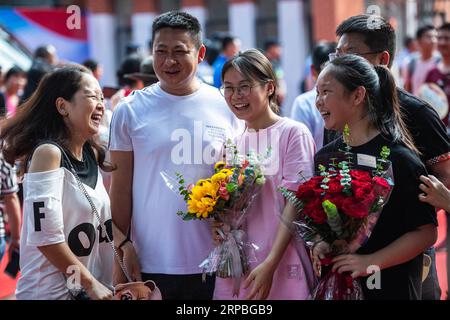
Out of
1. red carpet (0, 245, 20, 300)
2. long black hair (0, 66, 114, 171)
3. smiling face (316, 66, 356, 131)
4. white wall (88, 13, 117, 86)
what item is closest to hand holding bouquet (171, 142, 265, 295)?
smiling face (316, 66, 356, 131)

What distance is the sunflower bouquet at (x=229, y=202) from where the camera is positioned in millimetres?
3062

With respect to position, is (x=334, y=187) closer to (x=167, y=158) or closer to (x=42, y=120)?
(x=167, y=158)

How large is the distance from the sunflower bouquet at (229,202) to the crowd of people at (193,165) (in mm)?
60

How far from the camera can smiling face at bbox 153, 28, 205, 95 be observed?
3434 mm

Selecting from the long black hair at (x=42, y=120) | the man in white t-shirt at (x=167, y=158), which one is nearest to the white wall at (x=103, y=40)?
the man in white t-shirt at (x=167, y=158)

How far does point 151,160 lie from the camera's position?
3404 millimetres

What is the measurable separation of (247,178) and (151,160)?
0.55 metres

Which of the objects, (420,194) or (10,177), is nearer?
(420,194)

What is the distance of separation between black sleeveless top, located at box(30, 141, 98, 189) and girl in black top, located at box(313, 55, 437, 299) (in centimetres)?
100

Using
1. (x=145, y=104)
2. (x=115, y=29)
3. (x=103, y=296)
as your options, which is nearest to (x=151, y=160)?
(x=145, y=104)

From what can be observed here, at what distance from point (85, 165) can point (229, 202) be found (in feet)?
Result: 2.22

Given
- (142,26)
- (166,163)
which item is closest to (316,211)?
(166,163)

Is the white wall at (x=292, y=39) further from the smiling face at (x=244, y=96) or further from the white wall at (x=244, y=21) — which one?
the smiling face at (x=244, y=96)
